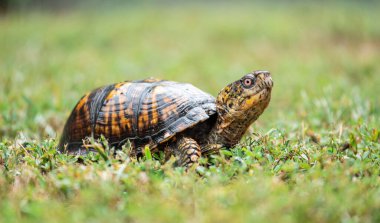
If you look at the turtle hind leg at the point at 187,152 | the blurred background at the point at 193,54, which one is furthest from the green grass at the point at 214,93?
the turtle hind leg at the point at 187,152

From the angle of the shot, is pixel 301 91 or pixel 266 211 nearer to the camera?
pixel 266 211

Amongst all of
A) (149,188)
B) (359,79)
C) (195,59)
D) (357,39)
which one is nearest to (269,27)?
(357,39)

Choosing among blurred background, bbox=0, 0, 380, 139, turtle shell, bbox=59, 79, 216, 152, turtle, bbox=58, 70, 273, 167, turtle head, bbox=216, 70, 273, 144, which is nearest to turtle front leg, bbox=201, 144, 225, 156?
turtle, bbox=58, 70, 273, 167

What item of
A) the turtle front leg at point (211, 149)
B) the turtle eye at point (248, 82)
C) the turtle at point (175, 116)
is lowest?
the turtle front leg at point (211, 149)

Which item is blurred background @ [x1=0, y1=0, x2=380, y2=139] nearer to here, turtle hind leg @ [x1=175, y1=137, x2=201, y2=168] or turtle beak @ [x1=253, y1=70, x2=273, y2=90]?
turtle beak @ [x1=253, y1=70, x2=273, y2=90]

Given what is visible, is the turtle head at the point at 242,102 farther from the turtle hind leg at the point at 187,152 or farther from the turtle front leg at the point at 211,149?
the turtle hind leg at the point at 187,152

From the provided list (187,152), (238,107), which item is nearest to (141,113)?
(187,152)

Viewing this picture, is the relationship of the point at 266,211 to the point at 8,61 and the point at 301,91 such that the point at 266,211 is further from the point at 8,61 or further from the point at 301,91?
the point at 8,61
